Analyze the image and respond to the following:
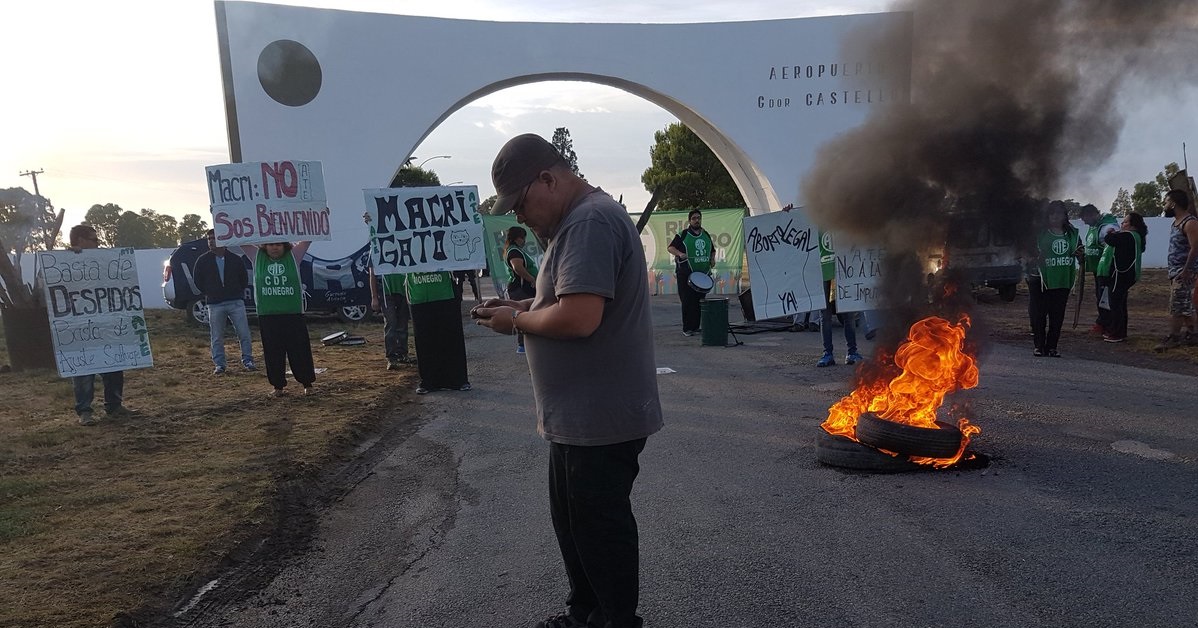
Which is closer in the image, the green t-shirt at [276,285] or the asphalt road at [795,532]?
the asphalt road at [795,532]

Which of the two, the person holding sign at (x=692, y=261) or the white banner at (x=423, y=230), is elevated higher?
the white banner at (x=423, y=230)

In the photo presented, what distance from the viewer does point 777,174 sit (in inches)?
880

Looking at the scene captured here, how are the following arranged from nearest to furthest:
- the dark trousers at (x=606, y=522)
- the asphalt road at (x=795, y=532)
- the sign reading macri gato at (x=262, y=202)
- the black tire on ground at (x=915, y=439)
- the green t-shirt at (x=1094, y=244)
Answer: the dark trousers at (x=606, y=522) → the asphalt road at (x=795, y=532) → the black tire on ground at (x=915, y=439) → the sign reading macri gato at (x=262, y=202) → the green t-shirt at (x=1094, y=244)

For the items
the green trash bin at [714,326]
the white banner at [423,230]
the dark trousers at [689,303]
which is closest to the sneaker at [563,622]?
the white banner at [423,230]

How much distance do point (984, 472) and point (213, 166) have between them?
818 centimetres

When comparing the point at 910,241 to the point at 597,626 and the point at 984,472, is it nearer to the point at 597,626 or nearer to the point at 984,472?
the point at 984,472

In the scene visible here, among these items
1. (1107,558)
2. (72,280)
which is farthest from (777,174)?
(1107,558)

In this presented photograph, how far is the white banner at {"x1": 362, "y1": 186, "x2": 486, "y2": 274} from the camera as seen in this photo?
8914 millimetres

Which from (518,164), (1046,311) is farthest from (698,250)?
(518,164)

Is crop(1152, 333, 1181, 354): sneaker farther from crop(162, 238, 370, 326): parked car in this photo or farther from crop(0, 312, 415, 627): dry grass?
crop(162, 238, 370, 326): parked car

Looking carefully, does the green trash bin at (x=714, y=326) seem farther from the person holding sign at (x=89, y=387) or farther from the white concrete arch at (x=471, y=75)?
the white concrete arch at (x=471, y=75)

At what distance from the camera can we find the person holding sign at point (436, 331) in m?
9.09

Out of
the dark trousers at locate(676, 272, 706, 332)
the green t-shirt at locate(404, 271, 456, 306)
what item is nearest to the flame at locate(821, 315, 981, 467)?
the green t-shirt at locate(404, 271, 456, 306)

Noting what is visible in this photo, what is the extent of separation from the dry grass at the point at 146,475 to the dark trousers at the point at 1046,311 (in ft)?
25.1
